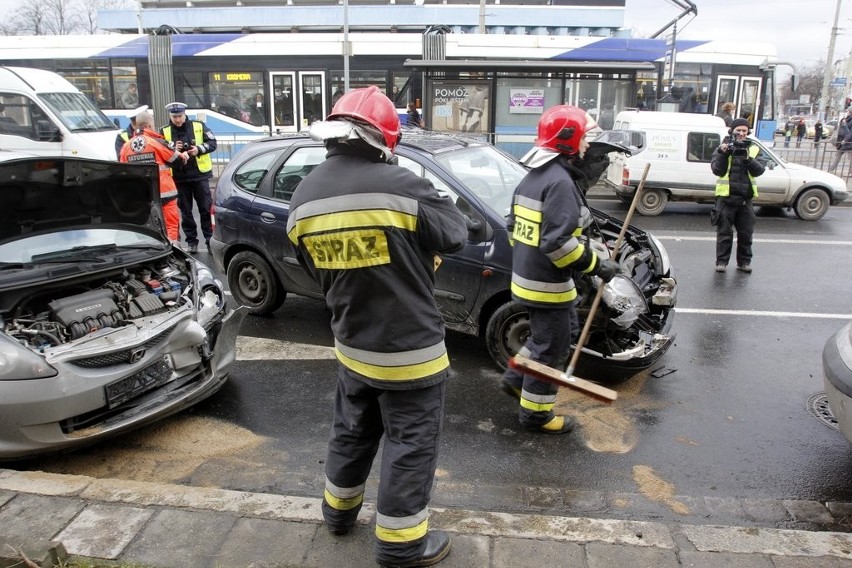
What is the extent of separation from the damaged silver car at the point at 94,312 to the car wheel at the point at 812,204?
10716 millimetres

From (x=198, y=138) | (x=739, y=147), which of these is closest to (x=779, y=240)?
(x=739, y=147)

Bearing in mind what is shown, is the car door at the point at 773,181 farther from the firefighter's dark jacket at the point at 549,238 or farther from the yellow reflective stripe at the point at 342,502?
the yellow reflective stripe at the point at 342,502

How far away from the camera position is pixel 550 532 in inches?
118

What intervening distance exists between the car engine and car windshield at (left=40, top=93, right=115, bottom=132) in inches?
366

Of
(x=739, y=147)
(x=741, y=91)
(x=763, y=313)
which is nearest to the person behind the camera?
(x=763, y=313)

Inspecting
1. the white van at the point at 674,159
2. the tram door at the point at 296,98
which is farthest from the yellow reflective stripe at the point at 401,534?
the tram door at the point at 296,98

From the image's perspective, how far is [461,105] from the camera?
52.0ft

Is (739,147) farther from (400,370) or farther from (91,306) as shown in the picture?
(91,306)

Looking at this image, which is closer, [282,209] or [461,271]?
[461,271]

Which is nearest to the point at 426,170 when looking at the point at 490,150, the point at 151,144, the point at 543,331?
the point at 490,150

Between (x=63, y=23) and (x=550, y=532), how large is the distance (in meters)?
54.7

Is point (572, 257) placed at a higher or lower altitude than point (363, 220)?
lower

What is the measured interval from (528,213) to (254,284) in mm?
3380

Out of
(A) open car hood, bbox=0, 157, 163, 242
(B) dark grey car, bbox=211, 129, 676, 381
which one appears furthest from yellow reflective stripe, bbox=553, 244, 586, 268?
(A) open car hood, bbox=0, 157, 163, 242
